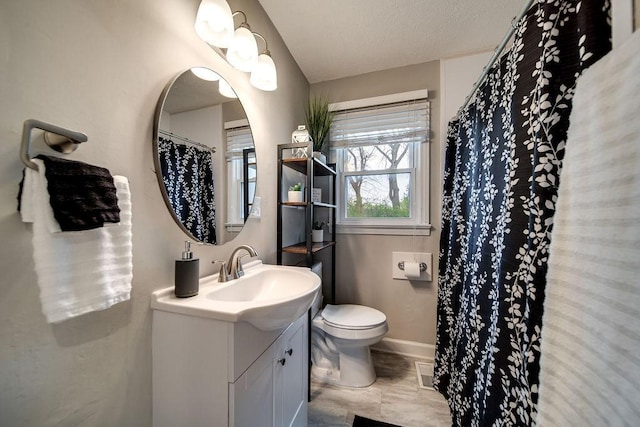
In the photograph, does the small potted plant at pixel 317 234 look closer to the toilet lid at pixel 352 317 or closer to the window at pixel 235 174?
the toilet lid at pixel 352 317

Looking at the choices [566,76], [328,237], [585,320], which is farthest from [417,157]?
[585,320]

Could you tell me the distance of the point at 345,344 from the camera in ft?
5.11

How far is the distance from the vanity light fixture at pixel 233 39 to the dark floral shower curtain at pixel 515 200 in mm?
1048

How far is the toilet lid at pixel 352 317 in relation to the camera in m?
1.54

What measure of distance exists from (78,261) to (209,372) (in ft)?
1.51

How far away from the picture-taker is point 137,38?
725 mm

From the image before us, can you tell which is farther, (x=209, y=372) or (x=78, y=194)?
(x=209, y=372)

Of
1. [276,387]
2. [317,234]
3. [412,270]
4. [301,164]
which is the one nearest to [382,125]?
[301,164]

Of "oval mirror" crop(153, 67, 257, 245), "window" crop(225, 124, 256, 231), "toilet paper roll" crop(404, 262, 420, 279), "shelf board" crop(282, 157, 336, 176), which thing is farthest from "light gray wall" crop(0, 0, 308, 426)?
"toilet paper roll" crop(404, 262, 420, 279)

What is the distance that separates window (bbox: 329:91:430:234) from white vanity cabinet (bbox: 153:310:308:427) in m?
1.46

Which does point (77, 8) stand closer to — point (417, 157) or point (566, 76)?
point (566, 76)

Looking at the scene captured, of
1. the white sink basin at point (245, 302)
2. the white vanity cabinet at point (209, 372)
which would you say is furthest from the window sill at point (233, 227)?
the white vanity cabinet at point (209, 372)

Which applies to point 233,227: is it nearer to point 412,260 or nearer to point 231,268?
point 231,268

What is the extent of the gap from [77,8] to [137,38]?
0.15m
